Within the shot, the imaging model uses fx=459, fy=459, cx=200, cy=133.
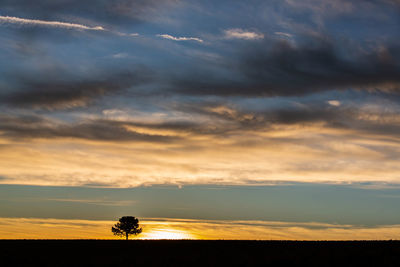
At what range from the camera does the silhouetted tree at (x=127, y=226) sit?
106m

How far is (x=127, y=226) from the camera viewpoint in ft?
348

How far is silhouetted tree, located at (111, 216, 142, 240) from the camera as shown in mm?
106188
